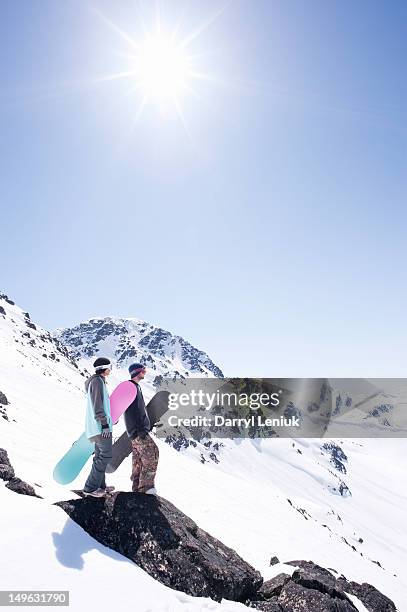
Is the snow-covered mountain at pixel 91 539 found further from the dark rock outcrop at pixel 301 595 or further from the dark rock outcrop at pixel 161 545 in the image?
the dark rock outcrop at pixel 301 595

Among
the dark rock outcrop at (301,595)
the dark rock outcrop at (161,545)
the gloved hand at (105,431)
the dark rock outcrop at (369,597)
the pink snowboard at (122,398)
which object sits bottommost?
the dark rock outcrop at (369,597)

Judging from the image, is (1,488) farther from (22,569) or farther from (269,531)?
(269,531)

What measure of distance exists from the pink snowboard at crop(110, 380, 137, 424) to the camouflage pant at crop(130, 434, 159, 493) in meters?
0.79

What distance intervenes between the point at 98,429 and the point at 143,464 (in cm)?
143

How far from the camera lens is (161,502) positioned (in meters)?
9.48

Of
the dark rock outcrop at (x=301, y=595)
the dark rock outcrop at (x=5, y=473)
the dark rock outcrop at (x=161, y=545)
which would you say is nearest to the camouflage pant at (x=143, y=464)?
the dark rock outcrop at (x=161, y=545)

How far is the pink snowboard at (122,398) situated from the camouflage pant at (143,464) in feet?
2.58

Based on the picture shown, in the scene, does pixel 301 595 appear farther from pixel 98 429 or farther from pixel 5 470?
pixel 5 470

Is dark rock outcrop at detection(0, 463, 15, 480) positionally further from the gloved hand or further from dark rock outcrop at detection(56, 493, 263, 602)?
the gloved hand

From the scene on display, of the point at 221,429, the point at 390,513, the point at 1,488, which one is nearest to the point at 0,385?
the point at 1,488

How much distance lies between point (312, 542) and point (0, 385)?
19941 mm

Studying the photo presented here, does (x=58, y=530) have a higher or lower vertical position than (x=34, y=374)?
lower

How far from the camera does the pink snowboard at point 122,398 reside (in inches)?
378

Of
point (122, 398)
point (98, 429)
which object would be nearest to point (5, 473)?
point (98, 429)
